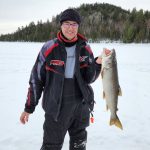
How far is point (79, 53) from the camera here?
3.41 m

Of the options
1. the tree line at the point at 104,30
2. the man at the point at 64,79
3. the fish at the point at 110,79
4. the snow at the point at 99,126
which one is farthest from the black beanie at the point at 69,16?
the tree line at the point at 104,30

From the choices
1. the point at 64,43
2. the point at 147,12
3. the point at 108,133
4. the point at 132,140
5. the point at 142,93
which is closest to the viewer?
the point at 64,43

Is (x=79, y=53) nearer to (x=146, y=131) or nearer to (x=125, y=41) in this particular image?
(x=146, y=131)

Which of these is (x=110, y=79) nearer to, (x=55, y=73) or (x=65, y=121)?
(x=55, y=73)

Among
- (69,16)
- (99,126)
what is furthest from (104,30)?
(69,16)

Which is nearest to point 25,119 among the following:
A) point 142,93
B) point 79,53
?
point 79,53

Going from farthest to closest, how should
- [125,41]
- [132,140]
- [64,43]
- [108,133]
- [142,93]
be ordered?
[125,41] < [142,93] < [108,133] < [132,140] < [64,43]

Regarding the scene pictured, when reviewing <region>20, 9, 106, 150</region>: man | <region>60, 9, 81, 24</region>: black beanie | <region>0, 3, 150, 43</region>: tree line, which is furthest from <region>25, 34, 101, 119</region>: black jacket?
<region>0, 3, 150, 43</region>: tree line

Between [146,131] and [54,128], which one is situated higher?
[54,128]

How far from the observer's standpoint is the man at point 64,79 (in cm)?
333

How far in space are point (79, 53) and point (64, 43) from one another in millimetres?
201

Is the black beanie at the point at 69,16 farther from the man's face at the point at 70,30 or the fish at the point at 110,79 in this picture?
the fish at the point at 110,79

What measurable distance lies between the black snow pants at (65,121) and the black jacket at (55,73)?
8 centimetres

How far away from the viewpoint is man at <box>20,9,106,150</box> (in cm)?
333
